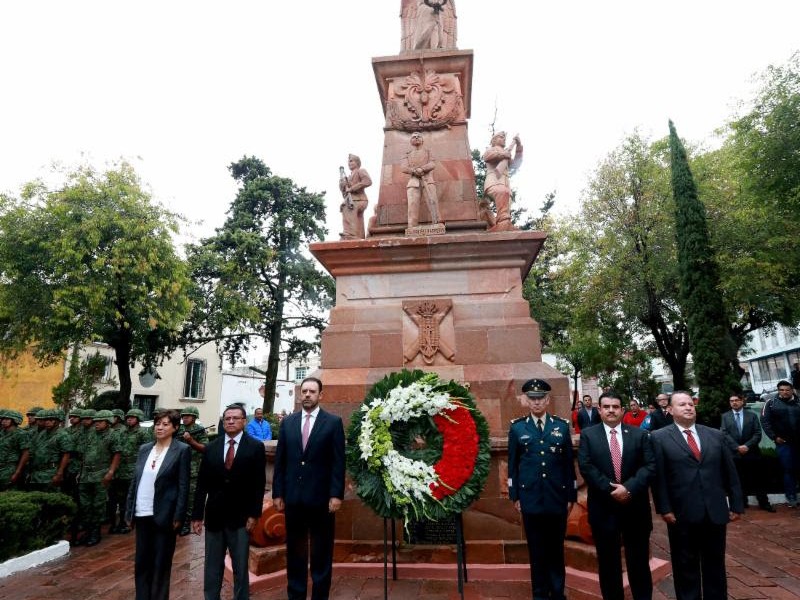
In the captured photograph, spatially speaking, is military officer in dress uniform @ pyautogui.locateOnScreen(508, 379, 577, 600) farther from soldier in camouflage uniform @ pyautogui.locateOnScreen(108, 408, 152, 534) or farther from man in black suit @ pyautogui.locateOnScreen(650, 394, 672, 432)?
man in black suit @ pyautogui.locateOnScreen(650, 394, 672, 432)

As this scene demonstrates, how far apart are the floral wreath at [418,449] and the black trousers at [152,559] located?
1.74 m

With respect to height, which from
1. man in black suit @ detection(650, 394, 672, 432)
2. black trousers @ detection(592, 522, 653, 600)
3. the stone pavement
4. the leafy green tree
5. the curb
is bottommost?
the stone pavement

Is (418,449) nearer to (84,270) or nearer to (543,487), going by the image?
(543,487)

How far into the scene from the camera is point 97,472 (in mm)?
8336

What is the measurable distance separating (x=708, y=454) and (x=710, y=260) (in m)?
18.6

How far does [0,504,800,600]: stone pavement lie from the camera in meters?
5.00

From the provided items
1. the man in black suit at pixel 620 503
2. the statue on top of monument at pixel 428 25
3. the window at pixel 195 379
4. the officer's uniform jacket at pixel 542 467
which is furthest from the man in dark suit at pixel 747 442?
the window at pixel 195 379

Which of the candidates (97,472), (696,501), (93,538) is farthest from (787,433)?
(97,472)

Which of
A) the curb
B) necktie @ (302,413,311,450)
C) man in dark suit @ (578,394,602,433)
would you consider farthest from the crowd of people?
man in dark suit @ (578,394,602,433)

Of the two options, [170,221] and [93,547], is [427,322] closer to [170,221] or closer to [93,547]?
[93,547]

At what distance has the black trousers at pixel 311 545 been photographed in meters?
4.53

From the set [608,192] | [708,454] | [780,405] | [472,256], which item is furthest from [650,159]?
[708,454]

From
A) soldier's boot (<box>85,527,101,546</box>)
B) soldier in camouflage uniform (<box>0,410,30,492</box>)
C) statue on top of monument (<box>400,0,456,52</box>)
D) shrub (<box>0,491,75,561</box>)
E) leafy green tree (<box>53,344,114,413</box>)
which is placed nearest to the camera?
shrub (<box>0,491,75,561</box>)

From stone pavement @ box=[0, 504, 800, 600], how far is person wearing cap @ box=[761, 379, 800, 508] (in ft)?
4.94
